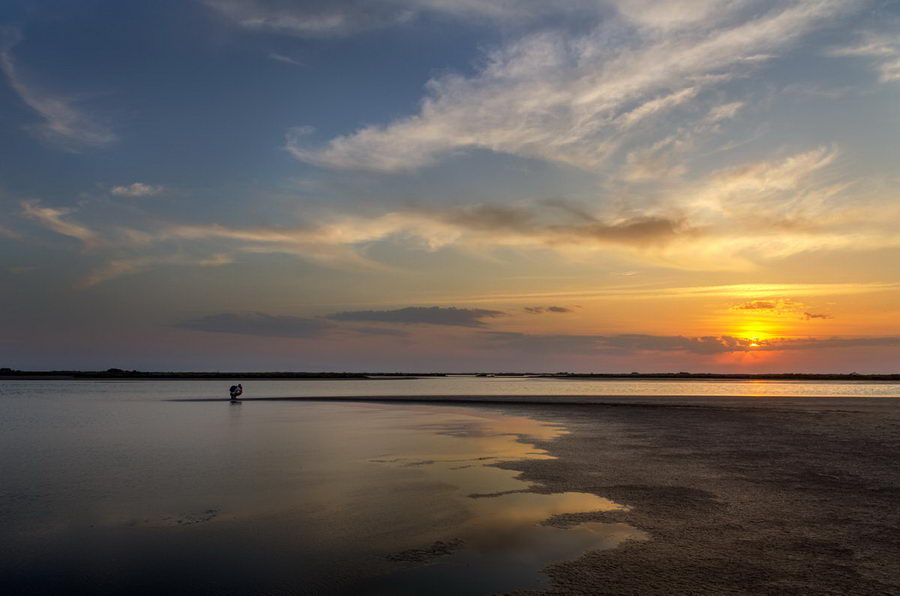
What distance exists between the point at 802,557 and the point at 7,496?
55.9 feet

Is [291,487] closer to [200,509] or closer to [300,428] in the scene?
[200,509]

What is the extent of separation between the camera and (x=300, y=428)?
31500 millimetres

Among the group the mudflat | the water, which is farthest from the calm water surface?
the mudflat

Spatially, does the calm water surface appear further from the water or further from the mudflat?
the mudflat

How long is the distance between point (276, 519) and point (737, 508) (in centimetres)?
982

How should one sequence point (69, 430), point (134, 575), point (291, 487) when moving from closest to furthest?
1. point (134, 575)
2. point (291, 487)
3. point (69, 430)

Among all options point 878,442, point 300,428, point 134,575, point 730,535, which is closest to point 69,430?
point 300,428

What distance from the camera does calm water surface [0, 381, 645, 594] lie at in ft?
29.0

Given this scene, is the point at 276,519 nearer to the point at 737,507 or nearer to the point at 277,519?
the point at 277,519

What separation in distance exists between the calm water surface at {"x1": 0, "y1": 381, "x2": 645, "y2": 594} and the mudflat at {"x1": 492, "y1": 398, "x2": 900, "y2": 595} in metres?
0.90

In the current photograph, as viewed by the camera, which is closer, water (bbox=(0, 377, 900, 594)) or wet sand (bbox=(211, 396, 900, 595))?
wet sand (bbox=(211, 396, 900, 595))

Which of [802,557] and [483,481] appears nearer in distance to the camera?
[802,557]

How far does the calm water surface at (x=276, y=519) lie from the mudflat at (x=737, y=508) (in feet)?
2.94

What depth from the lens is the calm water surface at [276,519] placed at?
883 centimetres
